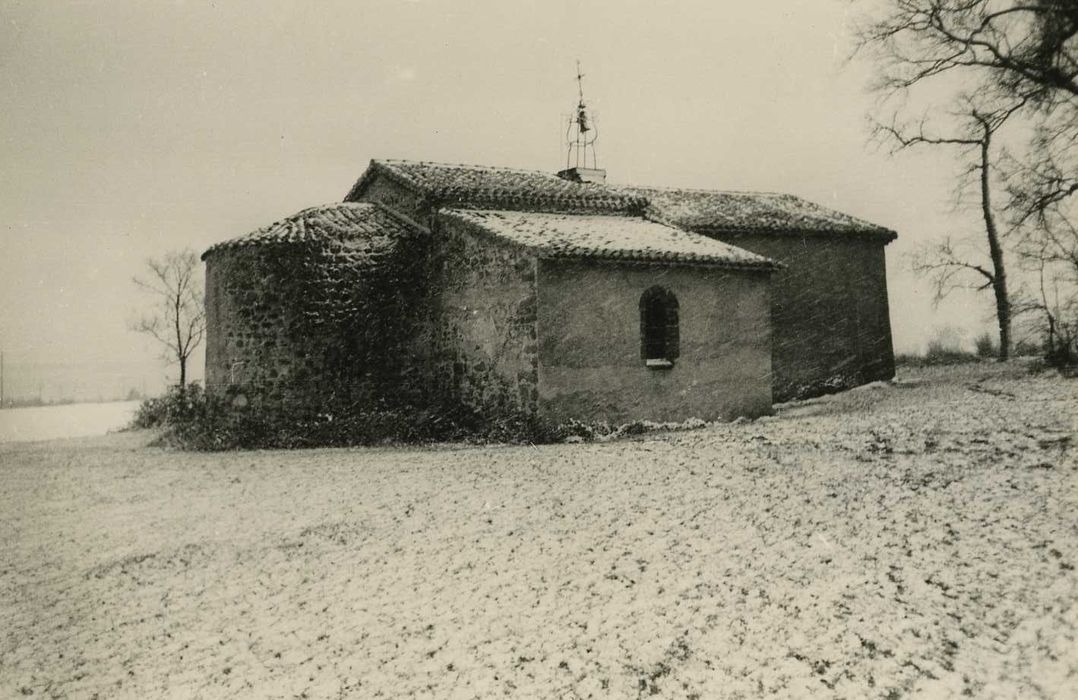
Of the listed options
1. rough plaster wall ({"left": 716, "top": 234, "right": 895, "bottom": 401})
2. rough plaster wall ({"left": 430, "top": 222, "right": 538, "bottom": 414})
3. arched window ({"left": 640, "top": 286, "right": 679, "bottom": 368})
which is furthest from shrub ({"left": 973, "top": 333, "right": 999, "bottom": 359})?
rough plaster wall ({"left": 430, "top": 222, "right": 538, "bottom": 414})

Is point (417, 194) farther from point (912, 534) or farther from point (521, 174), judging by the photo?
point (912, 534)

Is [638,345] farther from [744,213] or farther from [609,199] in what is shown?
[744,213]

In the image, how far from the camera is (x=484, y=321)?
1362 cm

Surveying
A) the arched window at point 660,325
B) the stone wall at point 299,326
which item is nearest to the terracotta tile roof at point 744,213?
the arched window at point 660,325

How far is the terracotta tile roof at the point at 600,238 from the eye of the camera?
1288 cm

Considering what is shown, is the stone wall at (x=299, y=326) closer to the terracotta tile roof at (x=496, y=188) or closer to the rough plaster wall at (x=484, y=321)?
the rough plaster wall at (x=484, y=321)

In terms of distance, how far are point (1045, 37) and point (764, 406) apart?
741 cm

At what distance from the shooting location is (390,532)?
23.8ft

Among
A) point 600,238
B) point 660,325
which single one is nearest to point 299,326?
point 600,238

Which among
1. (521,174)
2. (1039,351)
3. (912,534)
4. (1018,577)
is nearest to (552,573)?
(912,534)

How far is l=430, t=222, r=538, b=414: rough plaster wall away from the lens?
12656mm

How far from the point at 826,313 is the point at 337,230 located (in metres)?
12.4

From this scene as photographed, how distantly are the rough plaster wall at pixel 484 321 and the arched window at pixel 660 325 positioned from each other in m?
2.41

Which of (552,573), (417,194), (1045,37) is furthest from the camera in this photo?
(417,194)
